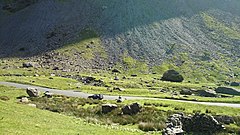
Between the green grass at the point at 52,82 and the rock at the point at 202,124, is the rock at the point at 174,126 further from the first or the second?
the green grass at the point at 52,82

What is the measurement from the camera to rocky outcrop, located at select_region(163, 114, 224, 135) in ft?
149

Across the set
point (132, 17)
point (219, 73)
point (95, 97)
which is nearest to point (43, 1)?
point (132, 17)

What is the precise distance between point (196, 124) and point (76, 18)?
133591 millimetres

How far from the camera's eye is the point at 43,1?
630 ft

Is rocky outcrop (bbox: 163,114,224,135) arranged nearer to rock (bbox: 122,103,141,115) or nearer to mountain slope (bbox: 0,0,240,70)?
rock (bbox: 122,103,141,115)

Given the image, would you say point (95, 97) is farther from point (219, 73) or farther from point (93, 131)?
point (219, 73)

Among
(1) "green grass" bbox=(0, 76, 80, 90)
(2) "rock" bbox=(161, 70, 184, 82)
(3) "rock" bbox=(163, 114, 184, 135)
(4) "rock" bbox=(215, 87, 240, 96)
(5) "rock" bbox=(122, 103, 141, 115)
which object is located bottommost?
(3) "rock" bbox=(163, 114, 184, 135)

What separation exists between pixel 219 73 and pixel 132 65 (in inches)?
1405

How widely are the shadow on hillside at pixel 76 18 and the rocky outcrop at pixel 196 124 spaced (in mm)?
113111

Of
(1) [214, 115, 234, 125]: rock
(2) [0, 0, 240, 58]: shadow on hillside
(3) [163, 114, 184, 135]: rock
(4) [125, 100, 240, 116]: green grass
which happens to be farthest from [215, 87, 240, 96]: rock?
(2) [0, 0, 240, 58]: shadow on hillside

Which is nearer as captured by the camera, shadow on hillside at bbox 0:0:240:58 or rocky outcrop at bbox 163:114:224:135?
rocky outcrop at bbox 163:114:224:135

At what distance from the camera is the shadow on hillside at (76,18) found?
159 m

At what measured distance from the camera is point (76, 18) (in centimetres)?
17175

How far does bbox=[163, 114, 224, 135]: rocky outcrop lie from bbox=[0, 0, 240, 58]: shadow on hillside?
371ft
